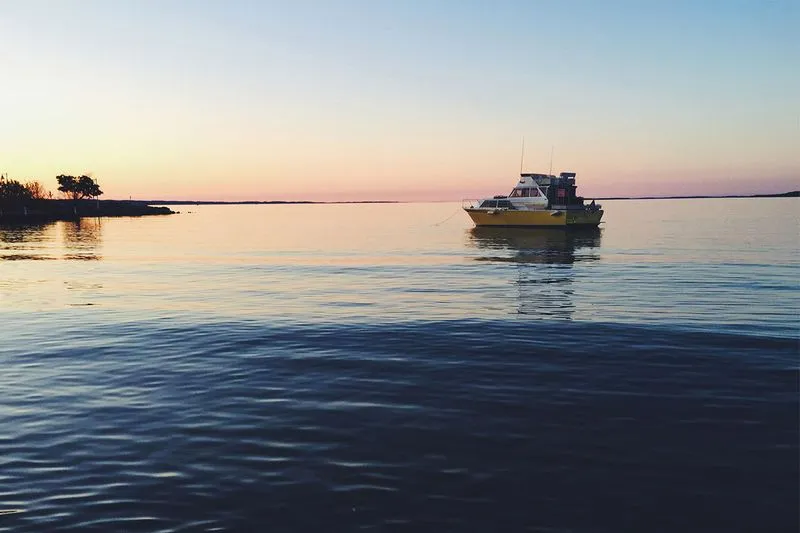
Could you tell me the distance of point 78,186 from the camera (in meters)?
164

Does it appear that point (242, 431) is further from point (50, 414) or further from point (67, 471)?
point (50, 414)

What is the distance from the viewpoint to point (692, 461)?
7168mm

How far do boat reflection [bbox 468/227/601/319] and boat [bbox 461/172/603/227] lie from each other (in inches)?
58.7

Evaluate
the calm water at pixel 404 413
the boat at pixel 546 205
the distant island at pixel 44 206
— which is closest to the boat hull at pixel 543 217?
the boat at pixel 546 205

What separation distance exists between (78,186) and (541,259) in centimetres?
16569

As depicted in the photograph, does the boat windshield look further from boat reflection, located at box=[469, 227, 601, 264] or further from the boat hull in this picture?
boat reflection, located at box=[469, 227, 601, 264]

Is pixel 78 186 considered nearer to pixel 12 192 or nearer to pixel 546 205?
pixel 12 192

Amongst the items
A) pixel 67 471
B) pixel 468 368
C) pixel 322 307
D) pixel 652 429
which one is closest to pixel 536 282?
pixel 322 307

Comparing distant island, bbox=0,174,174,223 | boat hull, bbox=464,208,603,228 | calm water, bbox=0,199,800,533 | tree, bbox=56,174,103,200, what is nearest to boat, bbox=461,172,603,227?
boat hull, bbox=464,208,603,228

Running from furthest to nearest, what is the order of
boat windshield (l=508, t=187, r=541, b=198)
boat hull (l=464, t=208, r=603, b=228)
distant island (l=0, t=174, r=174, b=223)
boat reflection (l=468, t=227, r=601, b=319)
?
distant island (l=0, t=174, r=174, b=223)
boat windshield (l=508, t=187, r=541, b=198)
boat hull (l=464, t=208, r=603, b=228)
boat reflection (l=468, t=227, r=601, b=319)

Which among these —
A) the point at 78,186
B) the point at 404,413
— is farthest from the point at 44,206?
the point at 404,413

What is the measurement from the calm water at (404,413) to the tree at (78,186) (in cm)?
16340

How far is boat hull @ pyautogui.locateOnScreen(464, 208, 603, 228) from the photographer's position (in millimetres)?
64375

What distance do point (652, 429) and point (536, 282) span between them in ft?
60.8
